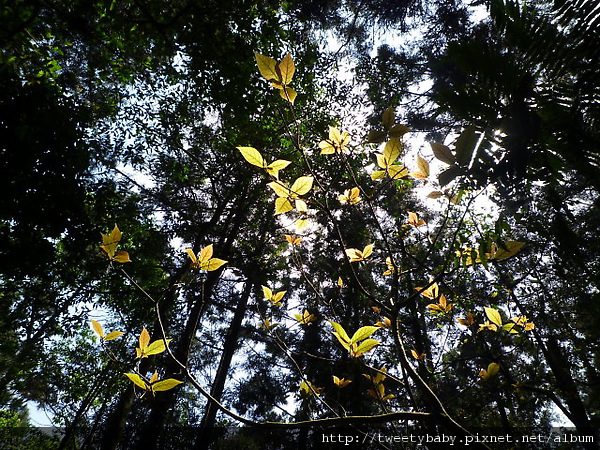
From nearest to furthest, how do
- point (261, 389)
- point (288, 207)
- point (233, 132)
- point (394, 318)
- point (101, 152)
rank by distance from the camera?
point (394, 318)
point (288, 207)
point (233, 132)
point (101, 152)
point (261, 389)

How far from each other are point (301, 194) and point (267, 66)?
0.38m

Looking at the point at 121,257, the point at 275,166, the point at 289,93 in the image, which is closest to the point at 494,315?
the point at 275,166

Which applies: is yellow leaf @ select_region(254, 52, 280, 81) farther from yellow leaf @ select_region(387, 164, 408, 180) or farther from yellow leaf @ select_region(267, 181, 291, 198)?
yellow leaf @ select_region(387, 164, 408, 180)

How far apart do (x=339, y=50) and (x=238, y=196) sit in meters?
3.94

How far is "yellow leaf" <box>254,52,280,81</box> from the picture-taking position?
794 mm

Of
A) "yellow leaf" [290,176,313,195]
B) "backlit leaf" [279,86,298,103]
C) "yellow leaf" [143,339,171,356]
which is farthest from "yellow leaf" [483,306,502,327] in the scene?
"yellow leaf" [143,339,171,356]

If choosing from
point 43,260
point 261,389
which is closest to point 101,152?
point 43,260

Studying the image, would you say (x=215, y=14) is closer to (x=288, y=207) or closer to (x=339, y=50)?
(x=288, y=207)

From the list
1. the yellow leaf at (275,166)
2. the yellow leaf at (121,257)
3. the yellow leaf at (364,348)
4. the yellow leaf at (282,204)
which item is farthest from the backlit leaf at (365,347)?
the yellow leaf at (121,257)

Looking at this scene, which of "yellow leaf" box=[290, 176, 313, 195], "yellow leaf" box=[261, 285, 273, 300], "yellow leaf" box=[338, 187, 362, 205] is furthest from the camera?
"yellow leaf" box=[261, 285, 273, 300]

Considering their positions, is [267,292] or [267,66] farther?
[267,292]

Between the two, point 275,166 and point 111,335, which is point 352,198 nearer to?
point 275,166

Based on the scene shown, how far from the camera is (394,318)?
77cm

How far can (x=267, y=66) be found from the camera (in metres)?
0.80
